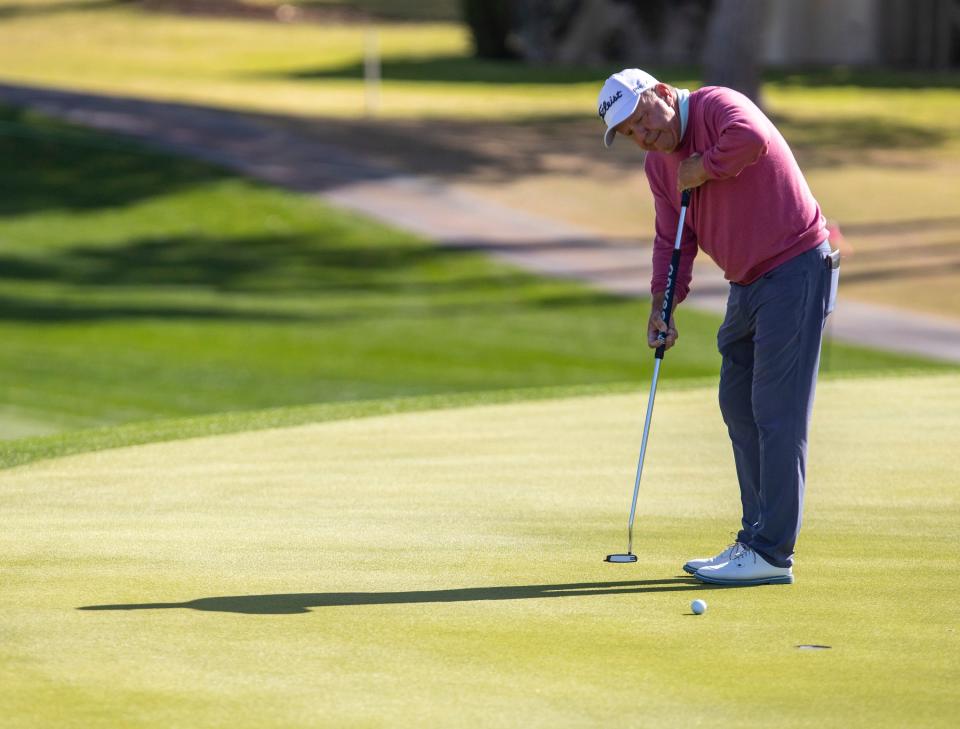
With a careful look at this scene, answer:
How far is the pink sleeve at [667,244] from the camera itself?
6.09 metres

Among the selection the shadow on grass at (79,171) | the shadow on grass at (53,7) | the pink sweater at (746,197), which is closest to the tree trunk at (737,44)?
the shadow on grass at (79,171)

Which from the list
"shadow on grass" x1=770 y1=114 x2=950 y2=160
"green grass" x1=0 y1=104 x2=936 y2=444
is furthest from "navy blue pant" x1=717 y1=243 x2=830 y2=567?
"shadow on grass" x1=770 y1=114 x2=950 y2=160

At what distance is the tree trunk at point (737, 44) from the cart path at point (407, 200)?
6.61 metres

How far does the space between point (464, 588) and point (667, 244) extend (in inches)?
59.8

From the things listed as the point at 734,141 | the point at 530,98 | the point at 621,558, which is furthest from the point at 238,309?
the point at 530,98

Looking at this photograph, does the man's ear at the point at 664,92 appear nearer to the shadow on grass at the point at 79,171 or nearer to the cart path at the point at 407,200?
the cart path at the point at 407,200

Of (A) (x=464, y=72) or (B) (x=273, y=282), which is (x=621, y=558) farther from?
(A) (x=464, y=72)

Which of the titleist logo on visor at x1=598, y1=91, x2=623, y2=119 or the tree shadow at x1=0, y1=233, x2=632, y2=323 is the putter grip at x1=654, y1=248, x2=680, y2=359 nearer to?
the titleist logo on visor at x1=598, y1=91, x2=623, y2=119

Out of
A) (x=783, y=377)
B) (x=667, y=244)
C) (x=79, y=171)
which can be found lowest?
(x=79, y=171)

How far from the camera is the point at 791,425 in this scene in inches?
228

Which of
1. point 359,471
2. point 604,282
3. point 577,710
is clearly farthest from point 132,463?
point 604,282

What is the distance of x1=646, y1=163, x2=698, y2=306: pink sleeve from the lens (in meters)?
6.09

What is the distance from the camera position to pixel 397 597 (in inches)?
213

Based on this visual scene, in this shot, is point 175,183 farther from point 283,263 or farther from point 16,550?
point 16,550
